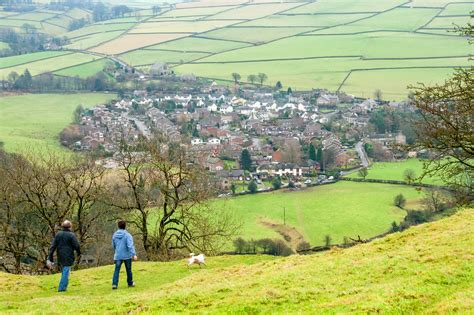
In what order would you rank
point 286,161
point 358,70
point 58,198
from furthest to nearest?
1. point 358,70
2. point 286,161
3. point 58,198

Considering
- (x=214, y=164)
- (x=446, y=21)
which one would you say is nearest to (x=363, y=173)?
(x=214, y=164)

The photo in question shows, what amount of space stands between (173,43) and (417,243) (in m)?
161

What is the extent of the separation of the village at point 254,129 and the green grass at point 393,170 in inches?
117

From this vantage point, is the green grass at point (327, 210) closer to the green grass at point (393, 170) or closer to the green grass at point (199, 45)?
the green grass at point (393, 170)

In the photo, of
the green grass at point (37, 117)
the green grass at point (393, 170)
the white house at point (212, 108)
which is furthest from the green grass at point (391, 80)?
the green grass at point (37, 117)

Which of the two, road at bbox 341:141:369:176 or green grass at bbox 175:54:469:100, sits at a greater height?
green grass at bbox 175:54:469:100

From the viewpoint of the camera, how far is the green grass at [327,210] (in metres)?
56.3

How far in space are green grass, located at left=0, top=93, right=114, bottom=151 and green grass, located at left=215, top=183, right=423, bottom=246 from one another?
95.1 feet

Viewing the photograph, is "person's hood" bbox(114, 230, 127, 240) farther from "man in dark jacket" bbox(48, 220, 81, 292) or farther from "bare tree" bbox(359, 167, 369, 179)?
"bare tree" bbox(359, 167, 369, 179)

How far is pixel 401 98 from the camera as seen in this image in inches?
4761

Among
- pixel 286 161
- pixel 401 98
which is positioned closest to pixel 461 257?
pixel 286 161

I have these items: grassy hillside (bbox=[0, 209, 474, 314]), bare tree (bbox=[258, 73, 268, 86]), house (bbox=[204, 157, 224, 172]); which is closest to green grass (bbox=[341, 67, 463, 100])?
bare tree (bbox=[258, 73, 268, 86])

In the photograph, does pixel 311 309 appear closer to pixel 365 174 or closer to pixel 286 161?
pixel 365 174

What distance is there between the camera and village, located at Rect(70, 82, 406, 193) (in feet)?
268
